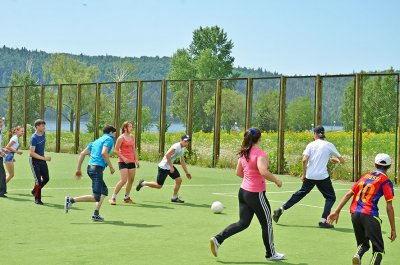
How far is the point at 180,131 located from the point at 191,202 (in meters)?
18.7

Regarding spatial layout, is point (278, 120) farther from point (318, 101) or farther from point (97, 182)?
point (97, 182)

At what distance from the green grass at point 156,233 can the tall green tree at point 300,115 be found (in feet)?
29.6

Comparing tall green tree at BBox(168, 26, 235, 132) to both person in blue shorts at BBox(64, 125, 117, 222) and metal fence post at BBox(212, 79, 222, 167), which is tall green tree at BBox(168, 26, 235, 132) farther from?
person in blue shorts at BBox(64, 125, 117, 222)

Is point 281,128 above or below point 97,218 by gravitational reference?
above

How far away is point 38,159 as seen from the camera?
59.4 feet

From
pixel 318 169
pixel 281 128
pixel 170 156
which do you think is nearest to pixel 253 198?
pixel 318 169

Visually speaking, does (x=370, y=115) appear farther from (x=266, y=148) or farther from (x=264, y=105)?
(x=266, y=148)

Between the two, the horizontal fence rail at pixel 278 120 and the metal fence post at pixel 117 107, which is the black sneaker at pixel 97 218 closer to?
the horizontal fence rail at pixel 278 120

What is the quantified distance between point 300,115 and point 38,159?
1481cm

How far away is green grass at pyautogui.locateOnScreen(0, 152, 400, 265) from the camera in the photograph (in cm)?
1138

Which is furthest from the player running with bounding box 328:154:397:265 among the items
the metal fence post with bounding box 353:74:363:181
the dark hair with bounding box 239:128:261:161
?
the metal fence post with bounding box 353:74:363:181

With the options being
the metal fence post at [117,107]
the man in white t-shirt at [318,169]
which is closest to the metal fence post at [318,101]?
the man in white t-shirt at [318,169]

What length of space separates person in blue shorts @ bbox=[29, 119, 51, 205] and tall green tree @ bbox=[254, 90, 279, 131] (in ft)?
47.8

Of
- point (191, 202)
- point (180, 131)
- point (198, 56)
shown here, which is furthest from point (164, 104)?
point (198, 56)
